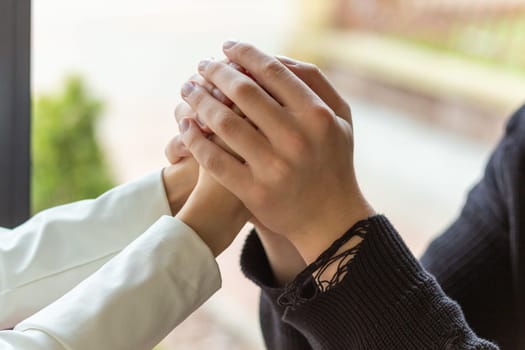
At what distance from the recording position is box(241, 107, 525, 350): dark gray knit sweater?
623mm

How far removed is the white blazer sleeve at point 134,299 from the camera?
0.52 meters

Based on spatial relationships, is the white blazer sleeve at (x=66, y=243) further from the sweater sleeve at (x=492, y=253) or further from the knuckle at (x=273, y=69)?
the sweater sleeve at (x=492, y=253)

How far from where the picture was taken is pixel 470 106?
3.87 m

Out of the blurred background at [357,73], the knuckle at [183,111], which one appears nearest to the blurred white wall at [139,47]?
the blurred background at [357,73]

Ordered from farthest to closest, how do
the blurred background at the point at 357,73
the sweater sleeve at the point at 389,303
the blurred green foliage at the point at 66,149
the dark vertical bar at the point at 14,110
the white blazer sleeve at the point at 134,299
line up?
the blurred background at the point at 357,73
the blurred green foliage at the point at 66,149
the dark vertical bar at the point at 14,110
the sweater sleeve at the point at 389,303
the white blazer sleeve at the point at 134,299

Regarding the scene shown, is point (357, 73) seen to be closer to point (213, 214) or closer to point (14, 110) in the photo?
point (14, 110)

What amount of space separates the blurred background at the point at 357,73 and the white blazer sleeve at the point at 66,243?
1691 mm

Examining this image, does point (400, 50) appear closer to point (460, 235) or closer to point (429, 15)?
point (429, 15)

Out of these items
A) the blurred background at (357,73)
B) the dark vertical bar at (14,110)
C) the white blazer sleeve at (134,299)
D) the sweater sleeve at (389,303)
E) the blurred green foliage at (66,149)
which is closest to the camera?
the white blazer sleeve at (134,299)

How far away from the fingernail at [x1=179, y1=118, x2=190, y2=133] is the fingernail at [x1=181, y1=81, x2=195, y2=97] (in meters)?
0.03

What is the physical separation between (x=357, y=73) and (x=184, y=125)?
3904 millimetres

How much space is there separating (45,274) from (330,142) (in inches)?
10.6

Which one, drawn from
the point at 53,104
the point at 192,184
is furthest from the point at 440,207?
the point at 192,184

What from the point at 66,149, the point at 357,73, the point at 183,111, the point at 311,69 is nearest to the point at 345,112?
the point at 311,69
